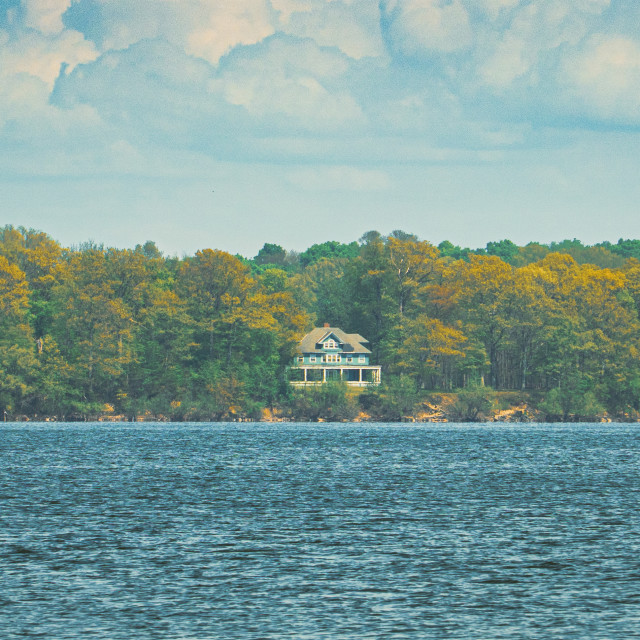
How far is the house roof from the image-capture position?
174 metres

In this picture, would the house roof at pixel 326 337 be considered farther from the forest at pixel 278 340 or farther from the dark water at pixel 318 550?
the dark water at pixel 318 550

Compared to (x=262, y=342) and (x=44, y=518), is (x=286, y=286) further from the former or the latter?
(x=44, y=518)

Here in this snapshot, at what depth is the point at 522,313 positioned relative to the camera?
164 metres

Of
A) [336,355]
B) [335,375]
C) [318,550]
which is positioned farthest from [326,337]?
[318,550]

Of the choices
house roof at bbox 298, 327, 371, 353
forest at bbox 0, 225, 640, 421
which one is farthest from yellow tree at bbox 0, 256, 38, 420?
house roof at bbox 298, 327, 371, 353

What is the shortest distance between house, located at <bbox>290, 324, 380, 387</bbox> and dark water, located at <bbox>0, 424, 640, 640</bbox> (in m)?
97.9

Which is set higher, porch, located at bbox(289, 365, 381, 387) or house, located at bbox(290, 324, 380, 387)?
house, located at bbox(290, 324, 380, 387)

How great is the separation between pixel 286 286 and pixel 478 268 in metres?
39.2

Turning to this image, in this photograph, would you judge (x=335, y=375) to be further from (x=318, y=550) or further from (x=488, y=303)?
(x=318, y=550)

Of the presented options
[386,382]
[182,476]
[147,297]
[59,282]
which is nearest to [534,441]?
[182,476]

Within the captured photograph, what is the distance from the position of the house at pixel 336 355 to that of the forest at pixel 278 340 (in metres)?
3.65

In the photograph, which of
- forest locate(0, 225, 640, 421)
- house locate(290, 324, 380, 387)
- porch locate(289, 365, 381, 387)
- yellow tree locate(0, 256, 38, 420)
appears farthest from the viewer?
house locate(290, 324, 380, 387)

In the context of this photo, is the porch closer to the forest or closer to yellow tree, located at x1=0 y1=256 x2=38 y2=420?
the forest

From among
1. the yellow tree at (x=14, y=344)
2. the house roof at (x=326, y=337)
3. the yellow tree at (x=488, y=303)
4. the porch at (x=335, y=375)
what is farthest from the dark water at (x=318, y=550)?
the house roof at (x=326, y=337)
